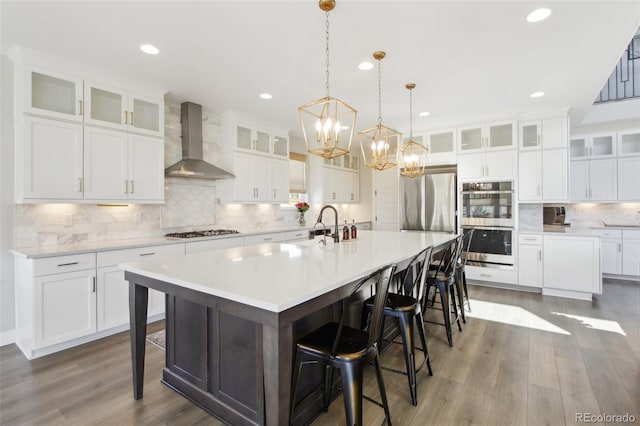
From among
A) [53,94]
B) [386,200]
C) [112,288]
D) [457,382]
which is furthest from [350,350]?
[386,200]

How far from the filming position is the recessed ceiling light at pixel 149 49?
277 cm

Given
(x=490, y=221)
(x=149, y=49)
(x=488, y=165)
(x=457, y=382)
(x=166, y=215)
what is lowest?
(x=457, y=382)

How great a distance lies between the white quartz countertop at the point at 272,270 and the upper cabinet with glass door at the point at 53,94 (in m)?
2.00

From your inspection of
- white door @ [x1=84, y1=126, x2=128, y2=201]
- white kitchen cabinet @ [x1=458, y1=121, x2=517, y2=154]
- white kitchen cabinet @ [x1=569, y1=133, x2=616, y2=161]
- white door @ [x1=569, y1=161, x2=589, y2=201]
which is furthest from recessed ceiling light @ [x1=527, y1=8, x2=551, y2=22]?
white door @ [x1=569, y1=161, x2=589, y2=201]

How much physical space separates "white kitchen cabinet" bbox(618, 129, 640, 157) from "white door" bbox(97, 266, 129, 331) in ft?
25.1

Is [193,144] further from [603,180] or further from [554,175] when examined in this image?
[603,180]

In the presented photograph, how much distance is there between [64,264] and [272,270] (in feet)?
7.24

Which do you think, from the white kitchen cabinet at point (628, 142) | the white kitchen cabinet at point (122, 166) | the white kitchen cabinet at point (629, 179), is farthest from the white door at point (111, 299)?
the white kitchen cabinet at point (628, 142)

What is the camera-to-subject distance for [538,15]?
2.37m

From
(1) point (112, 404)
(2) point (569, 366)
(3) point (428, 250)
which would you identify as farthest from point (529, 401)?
(1) point (112, 404)

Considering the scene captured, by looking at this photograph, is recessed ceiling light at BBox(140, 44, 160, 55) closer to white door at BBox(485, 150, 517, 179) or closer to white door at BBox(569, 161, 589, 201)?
white door at BBox(485, 150, 517, 179)

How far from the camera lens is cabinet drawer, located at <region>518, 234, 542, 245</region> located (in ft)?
14.9

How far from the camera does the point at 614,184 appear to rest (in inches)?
213

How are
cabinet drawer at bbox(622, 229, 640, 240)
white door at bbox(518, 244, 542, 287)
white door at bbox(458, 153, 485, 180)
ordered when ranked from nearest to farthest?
white door at bbox(518, 244, 542, 287), white door at bbox(458, 153, 485, 180), cabinet drawer at bbox(622, 229, 640, 240)
